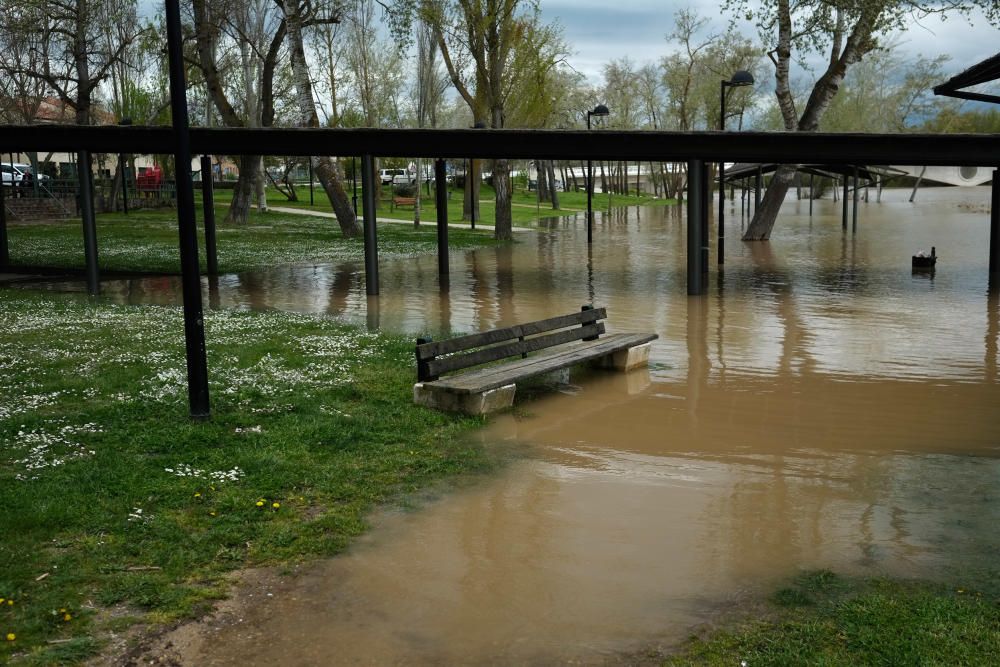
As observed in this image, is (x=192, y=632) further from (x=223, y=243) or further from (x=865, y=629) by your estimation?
(x=223, y=243)

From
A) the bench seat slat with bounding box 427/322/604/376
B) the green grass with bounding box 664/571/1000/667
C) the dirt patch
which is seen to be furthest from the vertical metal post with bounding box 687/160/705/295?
the dirt patch

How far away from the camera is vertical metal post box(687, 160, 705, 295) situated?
20.0m

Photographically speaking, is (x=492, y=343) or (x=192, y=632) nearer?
(x=192, y=632)

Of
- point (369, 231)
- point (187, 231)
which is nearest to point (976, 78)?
point (369, 231)

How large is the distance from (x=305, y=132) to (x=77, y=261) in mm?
10079

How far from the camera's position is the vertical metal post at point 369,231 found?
66.8 feet

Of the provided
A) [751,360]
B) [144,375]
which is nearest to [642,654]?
[144,375]

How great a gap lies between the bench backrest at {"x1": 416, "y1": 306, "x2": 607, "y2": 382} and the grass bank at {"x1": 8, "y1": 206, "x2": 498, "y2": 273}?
50.3 ft

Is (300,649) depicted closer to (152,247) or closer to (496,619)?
(496,619)

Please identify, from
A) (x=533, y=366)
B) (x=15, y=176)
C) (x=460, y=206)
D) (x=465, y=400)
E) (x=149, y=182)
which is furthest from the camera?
(x=460, y=206)

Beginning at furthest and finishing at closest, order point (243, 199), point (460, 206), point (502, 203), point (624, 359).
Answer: point (460, 206)
point (243, 199)
point (502, 203)
point (624, 359)

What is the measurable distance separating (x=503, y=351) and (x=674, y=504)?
383 cm

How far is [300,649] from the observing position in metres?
5.03

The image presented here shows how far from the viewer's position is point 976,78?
1786 cm
